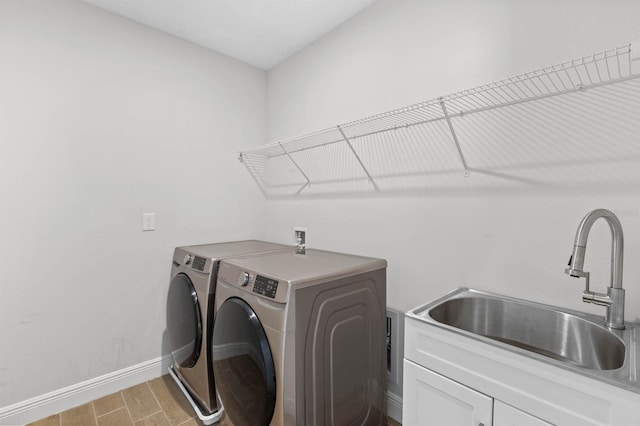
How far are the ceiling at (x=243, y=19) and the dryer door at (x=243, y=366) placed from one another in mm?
1966

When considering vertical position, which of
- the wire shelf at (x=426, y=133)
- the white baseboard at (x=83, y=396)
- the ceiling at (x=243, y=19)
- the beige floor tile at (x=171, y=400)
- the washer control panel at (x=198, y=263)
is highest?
the ceiling at (x=243, y=19)

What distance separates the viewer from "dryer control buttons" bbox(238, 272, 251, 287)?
151 centimetres

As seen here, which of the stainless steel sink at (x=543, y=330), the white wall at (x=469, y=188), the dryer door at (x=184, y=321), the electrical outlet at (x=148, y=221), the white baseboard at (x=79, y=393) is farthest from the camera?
the electrical outlet at (x=148, y=221)

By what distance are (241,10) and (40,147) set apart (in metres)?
1.59

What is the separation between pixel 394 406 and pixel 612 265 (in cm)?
143

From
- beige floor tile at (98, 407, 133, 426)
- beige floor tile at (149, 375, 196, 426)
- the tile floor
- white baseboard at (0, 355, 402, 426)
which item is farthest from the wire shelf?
beige floor tile at (98, 407, 133, 426)

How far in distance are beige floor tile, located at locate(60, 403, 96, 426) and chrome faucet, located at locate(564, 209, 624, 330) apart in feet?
8.65

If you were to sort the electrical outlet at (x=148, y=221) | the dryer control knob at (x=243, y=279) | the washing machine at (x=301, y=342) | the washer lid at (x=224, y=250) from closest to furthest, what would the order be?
the washing machine at (x=301, y=342) → the dryer control knob at (x=243, y=279) → the washer lid at (x=224, y=250) → the electrical outlet at (x=148, y=221)

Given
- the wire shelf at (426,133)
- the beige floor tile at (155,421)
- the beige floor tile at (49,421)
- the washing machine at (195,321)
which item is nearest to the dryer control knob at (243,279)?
the washing machine at (195,321)

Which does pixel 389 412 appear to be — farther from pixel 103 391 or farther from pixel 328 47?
pixel 328 47

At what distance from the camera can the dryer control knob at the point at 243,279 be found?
4.96 ft

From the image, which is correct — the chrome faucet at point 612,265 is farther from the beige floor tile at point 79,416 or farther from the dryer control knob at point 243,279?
the beige floor tile at point 79,416

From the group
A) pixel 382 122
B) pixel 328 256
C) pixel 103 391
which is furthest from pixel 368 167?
pixel 103 391

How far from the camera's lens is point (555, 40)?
127 centimetres
